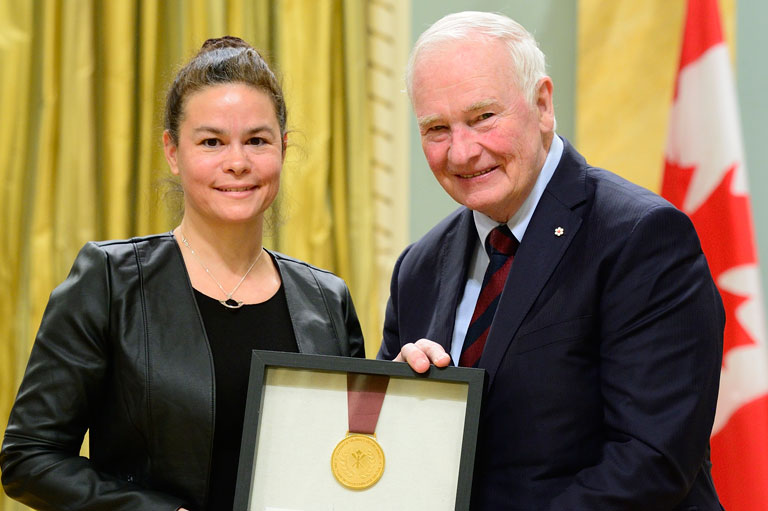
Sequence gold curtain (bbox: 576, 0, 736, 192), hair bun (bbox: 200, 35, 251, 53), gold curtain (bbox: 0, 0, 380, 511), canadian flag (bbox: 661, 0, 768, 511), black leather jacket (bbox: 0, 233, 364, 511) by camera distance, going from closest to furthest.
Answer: black leather jacket (bbox: 0, 233, 364, 511) < hair bun (bbox: 200, 35, 251, 53) < canadian flag (bbox: 661, 0, 768, 511) < gold curtain (bbox: 0, 0, 380, 511) < gold curtain (bbox: 576, 0, 736, 192)

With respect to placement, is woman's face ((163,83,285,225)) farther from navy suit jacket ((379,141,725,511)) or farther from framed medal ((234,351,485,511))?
navy suit jacket ((379,141,725,511))

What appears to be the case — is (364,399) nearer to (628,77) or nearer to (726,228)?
(726,228)

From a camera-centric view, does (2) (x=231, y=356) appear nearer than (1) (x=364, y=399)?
No

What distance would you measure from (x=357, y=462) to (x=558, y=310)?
0.49m

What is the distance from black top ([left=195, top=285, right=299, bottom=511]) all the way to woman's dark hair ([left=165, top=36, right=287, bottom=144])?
1.37ft

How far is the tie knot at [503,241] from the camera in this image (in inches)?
74.6

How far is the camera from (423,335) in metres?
2.03

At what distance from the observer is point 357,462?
1.64 meters

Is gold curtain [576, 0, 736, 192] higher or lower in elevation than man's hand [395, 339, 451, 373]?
higher

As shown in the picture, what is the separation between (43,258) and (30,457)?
1.37 m

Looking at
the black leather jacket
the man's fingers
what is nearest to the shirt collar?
the man's fingers

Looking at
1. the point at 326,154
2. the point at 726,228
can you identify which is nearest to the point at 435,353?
the point at 726,228

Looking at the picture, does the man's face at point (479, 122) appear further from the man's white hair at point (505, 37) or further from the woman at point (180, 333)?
the woman at point (180, 333)

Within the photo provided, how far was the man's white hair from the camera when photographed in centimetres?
182
